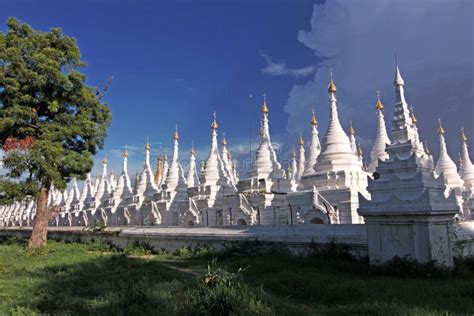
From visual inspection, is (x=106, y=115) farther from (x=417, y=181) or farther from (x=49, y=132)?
(x=417, y=181)

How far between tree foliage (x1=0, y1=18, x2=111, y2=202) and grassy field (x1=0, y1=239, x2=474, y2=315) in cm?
735

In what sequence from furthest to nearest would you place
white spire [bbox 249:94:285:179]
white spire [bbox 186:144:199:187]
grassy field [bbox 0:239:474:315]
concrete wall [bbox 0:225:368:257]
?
white spire [bbox 186:144:199:187] < white spire [bbox 249:94:285:179] < concrete wall [bbox 0:225:368:257] < grassy field [bbox 0:239:474:315]

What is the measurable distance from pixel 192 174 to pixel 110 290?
95.1 ft

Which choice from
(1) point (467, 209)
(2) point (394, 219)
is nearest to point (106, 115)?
(2) point (394, 219)

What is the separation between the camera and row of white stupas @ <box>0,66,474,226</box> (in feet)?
32.9

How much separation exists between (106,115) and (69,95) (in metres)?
2.48

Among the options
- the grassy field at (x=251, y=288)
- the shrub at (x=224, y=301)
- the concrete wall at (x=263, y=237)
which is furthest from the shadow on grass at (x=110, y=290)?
the concrete wall at (x=263, y=237)

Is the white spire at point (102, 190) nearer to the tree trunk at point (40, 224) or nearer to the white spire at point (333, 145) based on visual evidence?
the tree trunk at point (40, 224)

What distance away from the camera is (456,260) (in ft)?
33.5

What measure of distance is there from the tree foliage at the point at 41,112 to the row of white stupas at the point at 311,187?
19.5 ft

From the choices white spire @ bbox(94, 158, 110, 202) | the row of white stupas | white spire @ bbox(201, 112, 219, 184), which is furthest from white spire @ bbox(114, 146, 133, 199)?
white spire @ bbox(201, 112, 219, 184)

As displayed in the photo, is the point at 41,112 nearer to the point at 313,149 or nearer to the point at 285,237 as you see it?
the point at 285,237

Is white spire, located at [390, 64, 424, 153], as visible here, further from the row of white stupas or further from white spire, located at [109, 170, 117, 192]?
white spire, located at [109, 170, 117, 192]

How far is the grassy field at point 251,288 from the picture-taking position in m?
6.29
